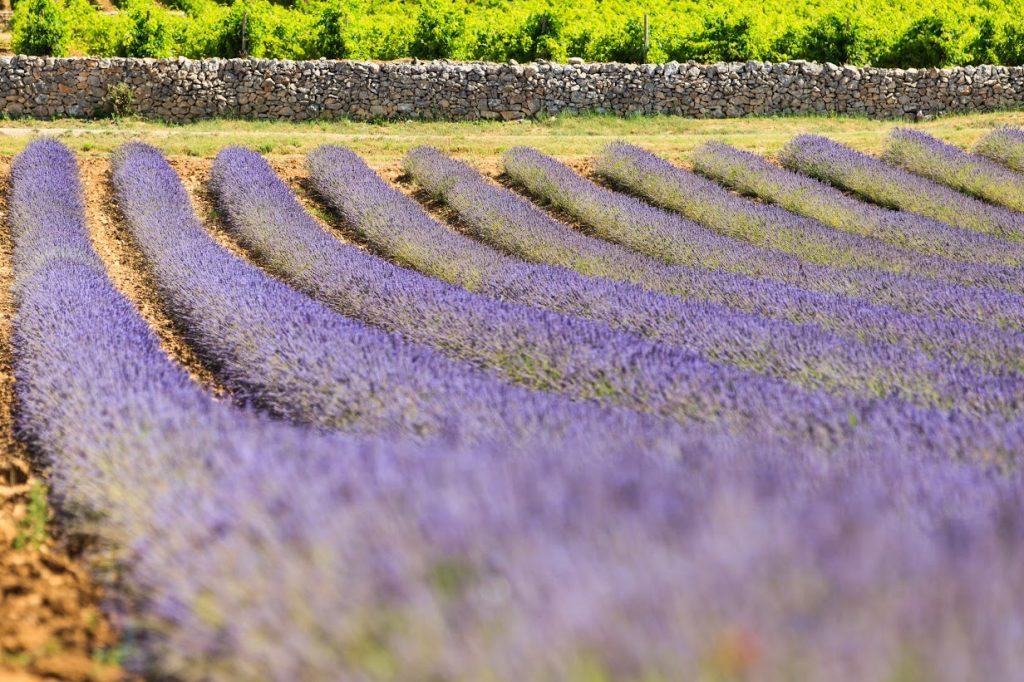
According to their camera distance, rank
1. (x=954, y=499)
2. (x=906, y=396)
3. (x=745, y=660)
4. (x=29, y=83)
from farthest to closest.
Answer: (x=29, y=83) → (x=906, y=396) → (x=954, y=499) → (x=745, y=660)

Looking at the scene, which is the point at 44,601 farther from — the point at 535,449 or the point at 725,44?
the point at 725,44

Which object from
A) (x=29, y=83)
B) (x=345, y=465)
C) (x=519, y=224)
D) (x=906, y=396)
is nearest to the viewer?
(x=345, y=465)

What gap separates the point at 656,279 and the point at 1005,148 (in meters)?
7.79

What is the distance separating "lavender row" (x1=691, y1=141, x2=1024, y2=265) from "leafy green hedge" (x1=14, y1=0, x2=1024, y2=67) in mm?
7623

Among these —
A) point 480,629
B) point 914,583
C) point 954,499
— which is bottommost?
point 954,499

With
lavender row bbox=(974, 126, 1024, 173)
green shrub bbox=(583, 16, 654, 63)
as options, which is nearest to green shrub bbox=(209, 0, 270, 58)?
green shrub bbox=(583, 16, 654, 63)

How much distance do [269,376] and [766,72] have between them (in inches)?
617

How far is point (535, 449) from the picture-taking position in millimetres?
2617

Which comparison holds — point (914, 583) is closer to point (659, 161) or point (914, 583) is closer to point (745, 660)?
point (745, 660)

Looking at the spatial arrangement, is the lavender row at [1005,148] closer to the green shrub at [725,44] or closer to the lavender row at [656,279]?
the lavender row at [656,279]

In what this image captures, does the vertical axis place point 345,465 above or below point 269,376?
above

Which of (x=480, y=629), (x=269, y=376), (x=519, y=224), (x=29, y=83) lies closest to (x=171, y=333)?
(x=269, y=376)

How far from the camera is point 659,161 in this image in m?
11.7

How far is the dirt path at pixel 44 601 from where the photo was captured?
251cm
